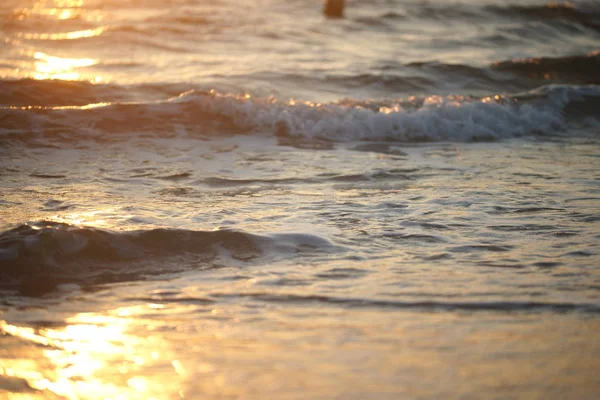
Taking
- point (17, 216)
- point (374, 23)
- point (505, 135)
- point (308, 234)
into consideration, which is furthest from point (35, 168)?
point (374, 23)

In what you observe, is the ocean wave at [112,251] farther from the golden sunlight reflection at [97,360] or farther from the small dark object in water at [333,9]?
the small dark object in water at [333,9]

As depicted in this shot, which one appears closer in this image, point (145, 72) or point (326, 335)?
point (326, 335)

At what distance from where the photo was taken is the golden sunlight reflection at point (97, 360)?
2395mm

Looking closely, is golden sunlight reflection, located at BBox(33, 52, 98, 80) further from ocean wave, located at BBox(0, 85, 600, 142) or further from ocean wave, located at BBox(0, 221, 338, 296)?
ocean wave, located at BBox(0, 221, 338, 296)

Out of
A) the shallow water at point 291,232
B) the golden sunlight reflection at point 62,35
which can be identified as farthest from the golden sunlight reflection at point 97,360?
the golden sunlight reflection at point 62,35

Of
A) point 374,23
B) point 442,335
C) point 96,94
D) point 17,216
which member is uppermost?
point 374,23

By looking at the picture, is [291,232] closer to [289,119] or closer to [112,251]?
[112,251]

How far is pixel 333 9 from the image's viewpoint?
13836 mm

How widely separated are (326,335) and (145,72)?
722 centimetres

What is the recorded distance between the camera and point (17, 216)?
4.21 m

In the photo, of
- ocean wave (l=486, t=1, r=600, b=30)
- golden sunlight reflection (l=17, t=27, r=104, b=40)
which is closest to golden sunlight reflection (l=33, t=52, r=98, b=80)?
golden sunlight reflection (l=17, t=27, r=104, b=40)

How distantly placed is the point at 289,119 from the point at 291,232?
3544 mm

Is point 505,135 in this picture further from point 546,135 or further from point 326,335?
point 326,335

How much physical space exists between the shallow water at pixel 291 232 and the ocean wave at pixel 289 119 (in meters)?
0.03
